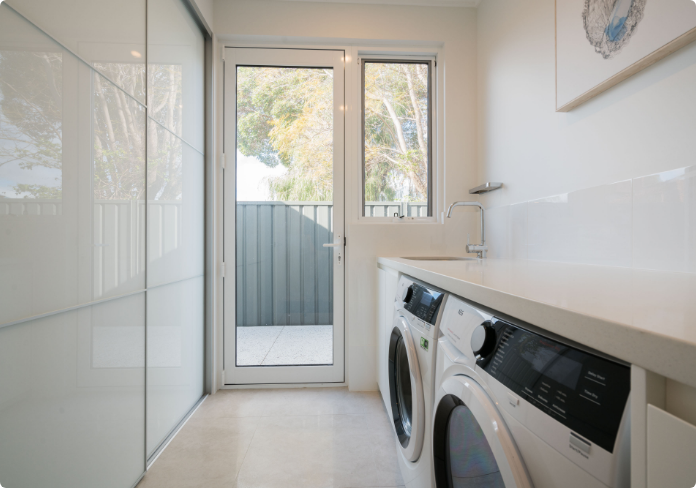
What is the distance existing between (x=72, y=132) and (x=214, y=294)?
55.3 inches

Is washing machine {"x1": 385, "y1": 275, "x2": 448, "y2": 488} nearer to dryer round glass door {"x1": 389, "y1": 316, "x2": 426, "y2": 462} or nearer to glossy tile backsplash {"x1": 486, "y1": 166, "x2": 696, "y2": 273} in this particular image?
dryer round glass door {"x1": 389, "y1": 316, "x2": 426, "y2": 462}

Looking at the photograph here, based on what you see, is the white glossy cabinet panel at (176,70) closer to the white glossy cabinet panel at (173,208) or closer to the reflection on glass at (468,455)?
the white glossy cabinet panel at (173,208)

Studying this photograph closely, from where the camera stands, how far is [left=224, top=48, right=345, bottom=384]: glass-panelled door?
240cm

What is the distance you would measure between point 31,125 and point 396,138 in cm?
202

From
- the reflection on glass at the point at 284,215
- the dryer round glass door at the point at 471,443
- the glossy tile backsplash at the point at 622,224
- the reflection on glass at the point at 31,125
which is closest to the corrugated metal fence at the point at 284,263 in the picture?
the reflection on glass at the point at 284,215

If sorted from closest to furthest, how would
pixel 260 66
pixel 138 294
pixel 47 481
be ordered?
pixel 47 481, pixel 138 294, pixel 260 66

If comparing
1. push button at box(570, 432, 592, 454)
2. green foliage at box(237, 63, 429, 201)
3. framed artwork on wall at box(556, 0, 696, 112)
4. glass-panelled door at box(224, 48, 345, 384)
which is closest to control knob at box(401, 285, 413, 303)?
push button at box(570, 432, 592, 454)

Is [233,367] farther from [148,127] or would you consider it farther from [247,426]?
[148,127]

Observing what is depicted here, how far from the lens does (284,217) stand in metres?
2.44

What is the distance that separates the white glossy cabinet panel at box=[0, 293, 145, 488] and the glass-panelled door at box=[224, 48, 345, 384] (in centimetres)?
95

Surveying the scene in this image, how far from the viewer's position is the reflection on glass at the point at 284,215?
2.42 metres

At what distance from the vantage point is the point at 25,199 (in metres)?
0.91

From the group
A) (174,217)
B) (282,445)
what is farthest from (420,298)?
(174,217)

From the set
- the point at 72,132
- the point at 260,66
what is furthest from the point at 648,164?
the point at 260,66
